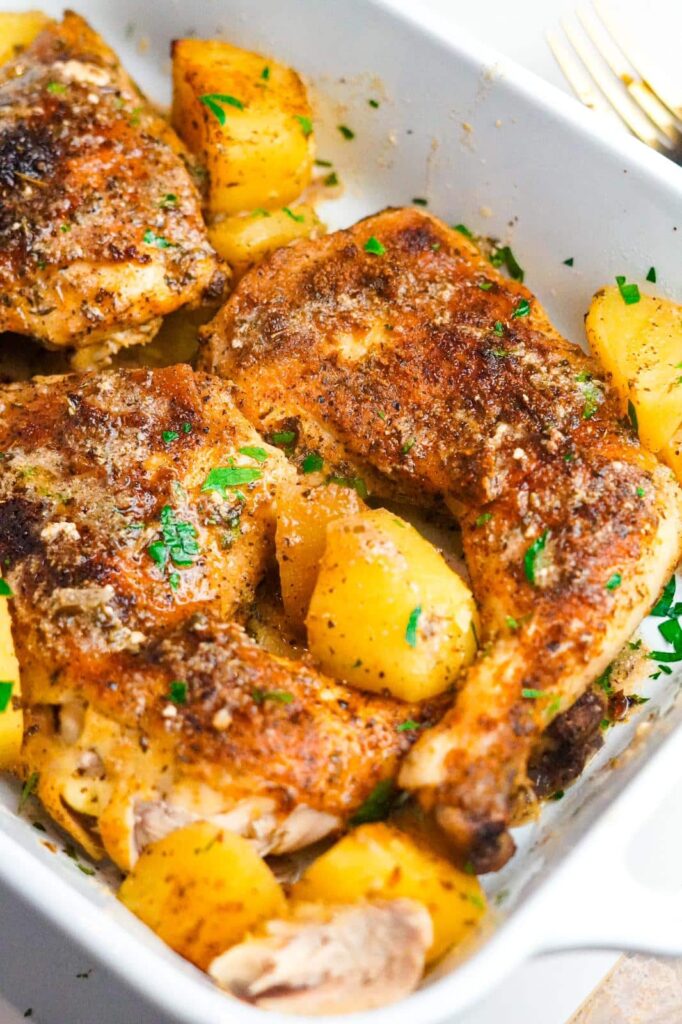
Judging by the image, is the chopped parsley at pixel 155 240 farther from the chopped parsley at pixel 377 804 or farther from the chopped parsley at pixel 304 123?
the chopped parsley at pixel 377 804

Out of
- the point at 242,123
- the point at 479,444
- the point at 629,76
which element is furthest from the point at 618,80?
the point at 479,444

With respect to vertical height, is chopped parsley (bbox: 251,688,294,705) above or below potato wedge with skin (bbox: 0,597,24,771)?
above

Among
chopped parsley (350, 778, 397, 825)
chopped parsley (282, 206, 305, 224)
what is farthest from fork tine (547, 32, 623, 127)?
chopped parsley (350, 778, 397, 825)

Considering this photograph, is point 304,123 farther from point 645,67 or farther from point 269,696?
point 269,696

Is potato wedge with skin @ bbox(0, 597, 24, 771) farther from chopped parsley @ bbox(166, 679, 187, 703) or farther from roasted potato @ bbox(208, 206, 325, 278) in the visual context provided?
roasted potato @ bbox(208, 206, 325, 278)

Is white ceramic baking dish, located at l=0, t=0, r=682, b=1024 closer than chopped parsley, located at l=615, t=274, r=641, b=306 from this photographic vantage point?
Yes

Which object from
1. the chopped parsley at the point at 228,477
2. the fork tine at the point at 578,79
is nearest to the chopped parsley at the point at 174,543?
the chopped parsley at the point at 228,477

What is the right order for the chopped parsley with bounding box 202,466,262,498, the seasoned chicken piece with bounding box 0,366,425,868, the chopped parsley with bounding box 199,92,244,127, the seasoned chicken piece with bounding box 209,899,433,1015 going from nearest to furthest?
the seasoned chicken piece with bounding box 209,899,433,1015, the seasoned chicken piece with bounding box 0,366,425,868, the chopped parsley with bounding box 202,466,262,498, the chopped parsley with bounding box 199,92,244,127
